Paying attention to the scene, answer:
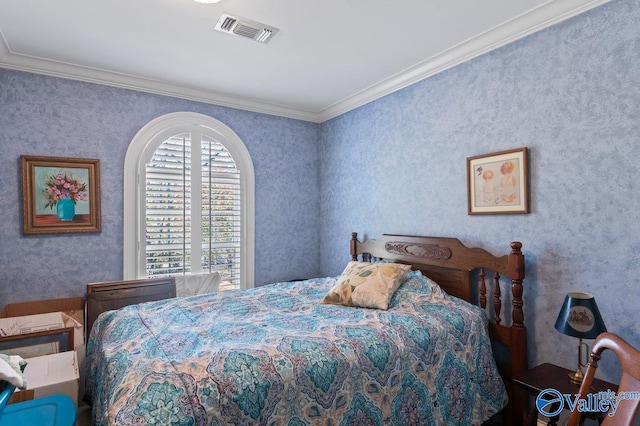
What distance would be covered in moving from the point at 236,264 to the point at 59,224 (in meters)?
1.53

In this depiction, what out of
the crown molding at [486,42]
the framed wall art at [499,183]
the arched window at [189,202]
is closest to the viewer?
the crown molding at [486,42]

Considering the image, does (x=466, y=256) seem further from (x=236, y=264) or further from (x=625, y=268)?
(x=236, y=264)

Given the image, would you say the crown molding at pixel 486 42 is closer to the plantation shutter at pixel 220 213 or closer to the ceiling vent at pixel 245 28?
the ceiling vent at pixel 245 28

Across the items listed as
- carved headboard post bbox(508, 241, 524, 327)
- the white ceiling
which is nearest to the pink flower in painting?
the white ceiling

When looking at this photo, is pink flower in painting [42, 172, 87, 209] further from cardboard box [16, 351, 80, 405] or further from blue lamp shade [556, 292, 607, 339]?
blue lamp shade [556, 292, 607, 339]

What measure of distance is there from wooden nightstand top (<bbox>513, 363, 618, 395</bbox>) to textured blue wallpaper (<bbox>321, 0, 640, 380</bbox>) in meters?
0.13

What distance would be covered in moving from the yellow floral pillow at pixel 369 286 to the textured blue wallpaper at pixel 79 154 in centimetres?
143

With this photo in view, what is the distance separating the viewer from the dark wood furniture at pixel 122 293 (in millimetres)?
2848

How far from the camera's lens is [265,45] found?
254 cm

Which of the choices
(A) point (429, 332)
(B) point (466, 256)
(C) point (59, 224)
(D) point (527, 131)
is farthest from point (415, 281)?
(C) point (59, 224)

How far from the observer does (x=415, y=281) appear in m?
2.60
